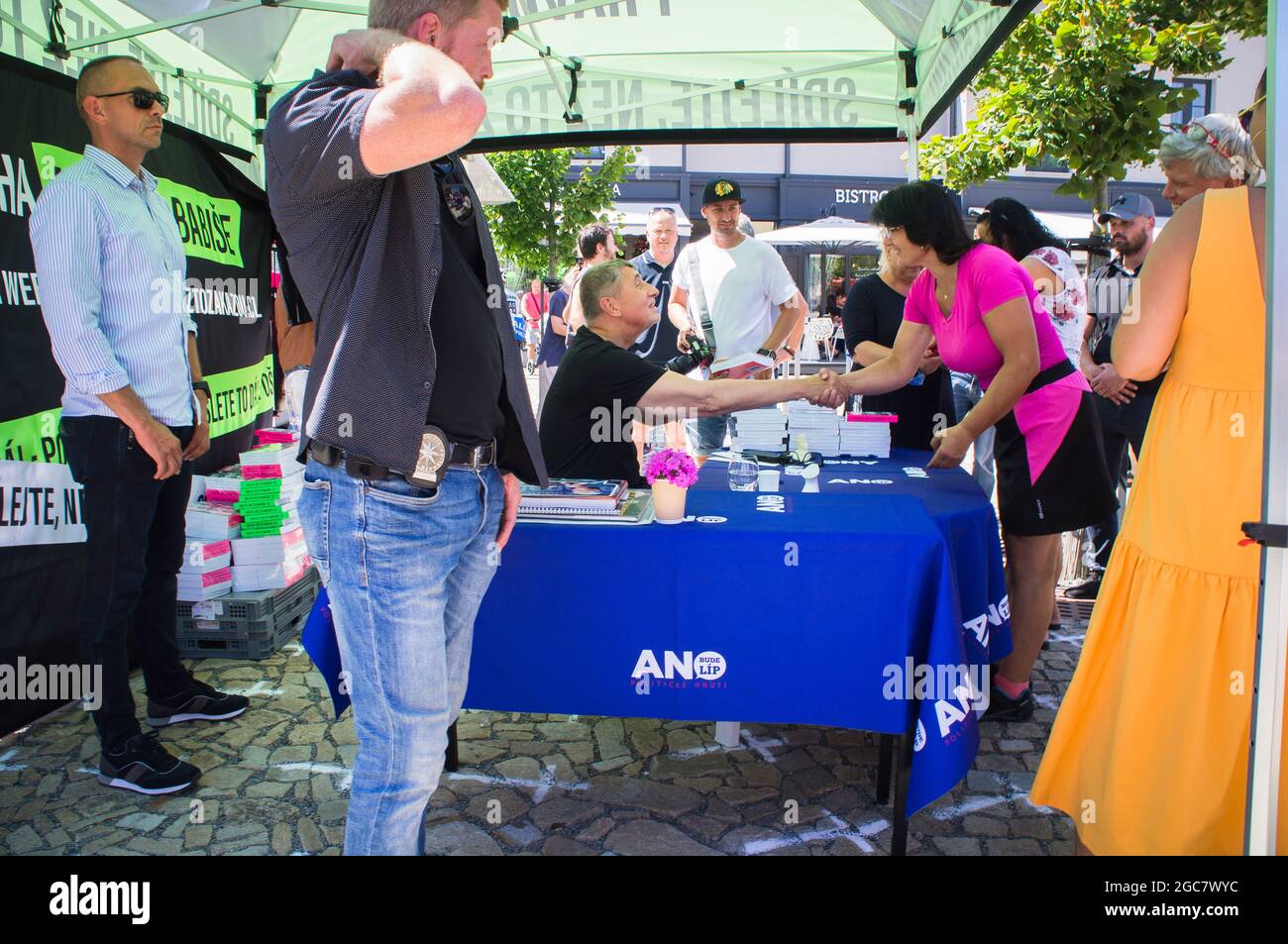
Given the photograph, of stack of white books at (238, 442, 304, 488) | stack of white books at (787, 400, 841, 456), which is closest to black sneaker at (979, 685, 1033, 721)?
stack of white books at (787, 400, 841, 456)

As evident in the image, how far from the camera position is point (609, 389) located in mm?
3172

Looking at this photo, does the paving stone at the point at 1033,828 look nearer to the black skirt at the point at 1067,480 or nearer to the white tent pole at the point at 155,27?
the black skirt at the point at 1067,480

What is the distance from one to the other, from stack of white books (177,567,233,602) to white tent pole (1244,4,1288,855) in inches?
154

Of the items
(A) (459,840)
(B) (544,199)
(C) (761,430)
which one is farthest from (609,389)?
(B) (544,199)

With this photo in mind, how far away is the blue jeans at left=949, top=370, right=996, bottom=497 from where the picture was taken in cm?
536

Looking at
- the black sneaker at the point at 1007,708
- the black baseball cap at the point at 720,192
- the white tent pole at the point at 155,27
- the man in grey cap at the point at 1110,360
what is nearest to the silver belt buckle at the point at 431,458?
the black sneaker at the point at 1007,708

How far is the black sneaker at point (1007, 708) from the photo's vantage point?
3508 mm

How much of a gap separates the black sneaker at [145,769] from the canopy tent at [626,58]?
8.36 feet

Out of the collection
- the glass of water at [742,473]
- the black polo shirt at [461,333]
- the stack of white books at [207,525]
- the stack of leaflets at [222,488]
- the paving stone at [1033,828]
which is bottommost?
the paving stone at [1033,828]

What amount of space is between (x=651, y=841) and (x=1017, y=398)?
73.0 inches

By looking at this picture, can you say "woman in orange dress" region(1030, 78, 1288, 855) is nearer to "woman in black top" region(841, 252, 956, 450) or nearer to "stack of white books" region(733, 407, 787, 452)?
"stack of white books" region(733, 407, 787, 452)

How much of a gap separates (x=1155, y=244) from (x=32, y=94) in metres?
3.72

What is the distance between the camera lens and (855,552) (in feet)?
7.91

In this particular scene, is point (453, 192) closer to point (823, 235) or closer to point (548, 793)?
point (548, 793)
